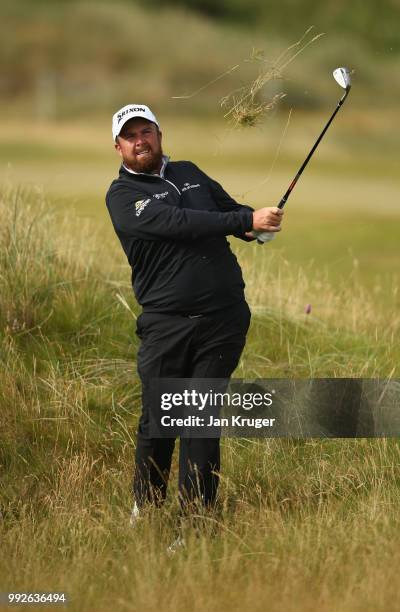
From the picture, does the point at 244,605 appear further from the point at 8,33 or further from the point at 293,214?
the point at 8,33

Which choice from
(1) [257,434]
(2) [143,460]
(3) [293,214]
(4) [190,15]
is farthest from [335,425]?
(4) [190,15]

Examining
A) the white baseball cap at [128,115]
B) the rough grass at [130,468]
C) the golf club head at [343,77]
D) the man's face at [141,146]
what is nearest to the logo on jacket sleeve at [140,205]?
the man's face at [141,146]

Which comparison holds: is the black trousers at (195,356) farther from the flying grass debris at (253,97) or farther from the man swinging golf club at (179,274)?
the flying grass debris at (253,97)

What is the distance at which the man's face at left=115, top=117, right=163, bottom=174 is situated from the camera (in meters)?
4.63

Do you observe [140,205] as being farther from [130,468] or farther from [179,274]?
[130,468]

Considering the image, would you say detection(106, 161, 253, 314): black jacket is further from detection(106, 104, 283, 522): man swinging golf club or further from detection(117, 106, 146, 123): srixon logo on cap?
detection(117, 106, 146, 123): srixon logo on cap

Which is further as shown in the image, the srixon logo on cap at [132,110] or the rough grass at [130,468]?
the srixon logo on cap at [132,110]

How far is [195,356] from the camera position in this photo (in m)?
4.66

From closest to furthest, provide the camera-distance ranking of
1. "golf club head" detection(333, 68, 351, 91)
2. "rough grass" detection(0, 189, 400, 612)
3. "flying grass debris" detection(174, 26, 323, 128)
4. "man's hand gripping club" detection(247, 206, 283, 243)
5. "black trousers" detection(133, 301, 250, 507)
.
Answer: "rough grass" detection(0, 189, 400, 612) < "man's hand gripping club" detection(247, 206, 283, 243) < "black trousers" detection(133, 301, 250, 507) < "golf club head" detection(333, 68, 351, 91) < "flying grass debris" detection(174, 26, 323, 128)

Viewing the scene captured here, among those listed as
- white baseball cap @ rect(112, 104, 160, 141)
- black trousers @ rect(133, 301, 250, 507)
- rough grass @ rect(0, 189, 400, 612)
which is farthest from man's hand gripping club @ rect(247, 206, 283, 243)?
rough grass @ rect(0, 189, 400, 612)

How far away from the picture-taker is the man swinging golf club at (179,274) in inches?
180

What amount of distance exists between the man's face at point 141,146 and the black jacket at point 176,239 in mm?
42

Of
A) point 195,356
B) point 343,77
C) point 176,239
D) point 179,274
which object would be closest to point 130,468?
point 195,356

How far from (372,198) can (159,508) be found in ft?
75.6
